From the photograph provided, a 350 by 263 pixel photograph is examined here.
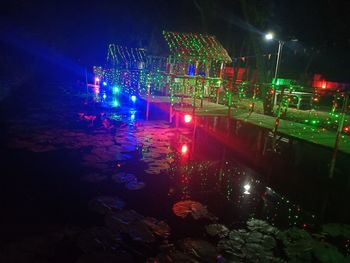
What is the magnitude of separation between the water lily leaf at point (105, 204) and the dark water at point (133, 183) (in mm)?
131

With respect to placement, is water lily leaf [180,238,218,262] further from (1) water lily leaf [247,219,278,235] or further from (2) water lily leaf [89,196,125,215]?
(2) water lily leaf [89,196,125,215]

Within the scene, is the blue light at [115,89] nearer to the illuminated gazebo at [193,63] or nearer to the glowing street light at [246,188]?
the illuminated gazebo at [193,63]

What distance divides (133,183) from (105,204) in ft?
3.92

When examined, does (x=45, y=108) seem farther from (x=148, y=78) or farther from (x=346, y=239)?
(x=346, y=239)

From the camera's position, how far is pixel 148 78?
16750 millimetres

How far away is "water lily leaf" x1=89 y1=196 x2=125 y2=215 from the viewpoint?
580 cm

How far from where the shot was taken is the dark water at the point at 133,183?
5270 millimetres

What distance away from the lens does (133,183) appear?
7133mm

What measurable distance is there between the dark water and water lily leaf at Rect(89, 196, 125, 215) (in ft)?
0.43

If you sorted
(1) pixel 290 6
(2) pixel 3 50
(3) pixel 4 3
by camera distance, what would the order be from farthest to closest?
(2) pixel 3 50
(3) pixel 4 3
(1) pixel 290 6

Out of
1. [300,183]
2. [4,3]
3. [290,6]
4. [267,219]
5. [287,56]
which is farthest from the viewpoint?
[287,56]

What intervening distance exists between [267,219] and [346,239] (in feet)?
4.26

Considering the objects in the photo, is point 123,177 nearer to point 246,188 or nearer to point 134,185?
point 134,185

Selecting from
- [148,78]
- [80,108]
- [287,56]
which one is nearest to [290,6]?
[287,56]
